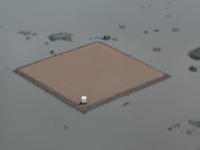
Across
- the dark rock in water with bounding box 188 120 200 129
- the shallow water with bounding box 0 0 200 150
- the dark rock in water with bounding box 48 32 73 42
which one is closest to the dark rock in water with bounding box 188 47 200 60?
the shallow water with bounding box 0 0 200 150

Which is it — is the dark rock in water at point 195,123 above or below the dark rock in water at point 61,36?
below

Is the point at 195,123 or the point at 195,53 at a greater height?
the point at 195,53

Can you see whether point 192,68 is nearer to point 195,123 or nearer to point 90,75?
point 195,123

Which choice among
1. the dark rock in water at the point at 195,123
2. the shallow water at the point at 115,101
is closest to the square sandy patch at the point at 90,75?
the shallow water at the point at 115,101

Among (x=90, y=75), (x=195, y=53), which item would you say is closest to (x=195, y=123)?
(x=90, y=75)

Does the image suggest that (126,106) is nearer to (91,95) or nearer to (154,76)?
(91,95)

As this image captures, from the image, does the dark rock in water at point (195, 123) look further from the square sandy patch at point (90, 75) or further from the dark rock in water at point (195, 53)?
the dark rock in water at point (195, 53)
